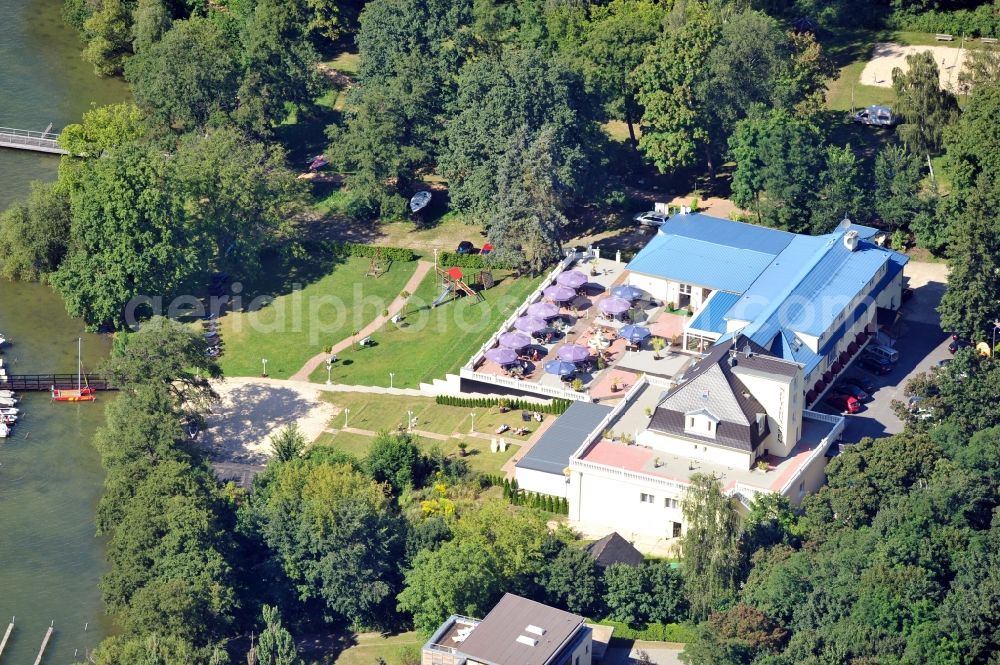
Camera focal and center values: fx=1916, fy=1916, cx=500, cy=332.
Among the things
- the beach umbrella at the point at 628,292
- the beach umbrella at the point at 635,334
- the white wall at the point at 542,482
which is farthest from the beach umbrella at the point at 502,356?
the white wall at the point at 542,482

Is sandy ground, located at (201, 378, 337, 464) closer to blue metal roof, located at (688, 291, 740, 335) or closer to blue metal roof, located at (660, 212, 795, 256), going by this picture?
blue metal roof, located at (688, 291, 740, 335)

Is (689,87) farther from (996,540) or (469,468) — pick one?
(996,540)

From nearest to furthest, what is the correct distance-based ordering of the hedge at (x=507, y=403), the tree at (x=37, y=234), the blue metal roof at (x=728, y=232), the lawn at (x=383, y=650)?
the lawn at (x=383, y=650) → the hedge at (x=507, y=403) → the blue metal roof at (x=728, y=232) → the tree at (x=37, y=234)

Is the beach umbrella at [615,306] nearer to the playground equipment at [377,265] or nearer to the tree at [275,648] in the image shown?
the playground equipment at [377,265]

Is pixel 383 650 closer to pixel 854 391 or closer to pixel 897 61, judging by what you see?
pixel 854 391

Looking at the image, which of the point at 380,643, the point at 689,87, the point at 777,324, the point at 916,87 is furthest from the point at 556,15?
the point at 380,643

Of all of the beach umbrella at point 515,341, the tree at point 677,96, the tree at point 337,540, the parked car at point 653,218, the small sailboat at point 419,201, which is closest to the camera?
the tree at point 337,540
